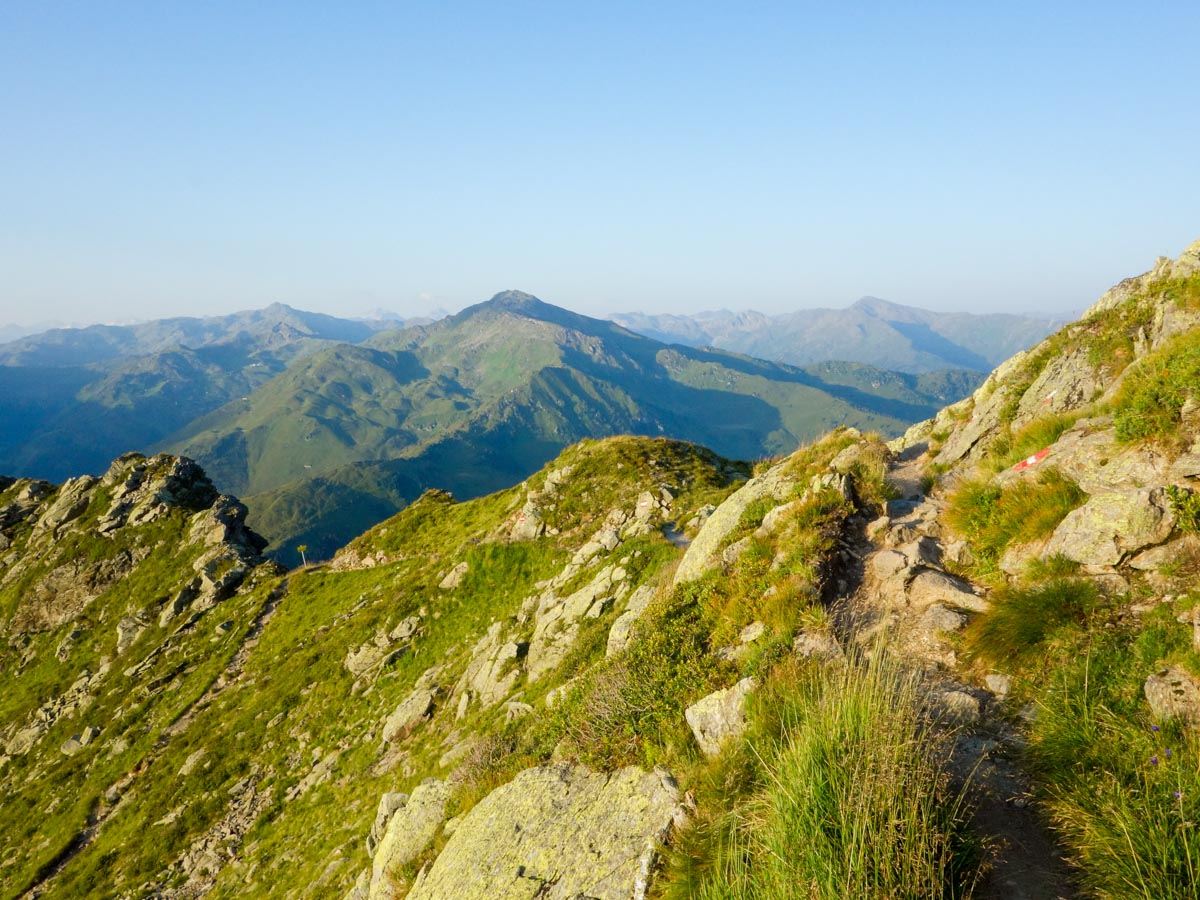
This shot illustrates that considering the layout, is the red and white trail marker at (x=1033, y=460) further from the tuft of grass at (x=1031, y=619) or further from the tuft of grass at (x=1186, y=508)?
the tuft of grass at (x=1031, y=619)

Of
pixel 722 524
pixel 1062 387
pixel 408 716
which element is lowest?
pixel 408 716

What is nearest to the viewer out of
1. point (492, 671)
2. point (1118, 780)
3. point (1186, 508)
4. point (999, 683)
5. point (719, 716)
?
point (1118, 780)

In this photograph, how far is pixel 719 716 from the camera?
805cm

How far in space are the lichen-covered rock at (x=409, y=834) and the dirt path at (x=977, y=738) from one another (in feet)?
30.3

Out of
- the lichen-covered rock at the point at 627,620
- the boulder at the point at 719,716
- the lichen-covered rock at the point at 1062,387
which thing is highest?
the lichen-covered rock at the point at 1062,387

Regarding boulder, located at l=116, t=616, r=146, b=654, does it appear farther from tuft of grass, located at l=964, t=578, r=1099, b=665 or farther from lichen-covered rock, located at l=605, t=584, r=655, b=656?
tuft of grass, located at l=964, t=578, r=1099, b=665

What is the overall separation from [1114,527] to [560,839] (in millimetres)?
9533

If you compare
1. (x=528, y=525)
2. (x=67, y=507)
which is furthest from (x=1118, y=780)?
(x=67, y=507)

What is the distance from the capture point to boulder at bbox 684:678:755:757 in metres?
7.75

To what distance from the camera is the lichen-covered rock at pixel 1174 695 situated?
5566 mm

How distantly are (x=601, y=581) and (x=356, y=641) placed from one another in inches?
752

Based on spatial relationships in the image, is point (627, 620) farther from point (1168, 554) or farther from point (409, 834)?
point (1168, 554)

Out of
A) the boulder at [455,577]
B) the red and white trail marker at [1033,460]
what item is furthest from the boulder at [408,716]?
the red and white trail marker at [1033,460]

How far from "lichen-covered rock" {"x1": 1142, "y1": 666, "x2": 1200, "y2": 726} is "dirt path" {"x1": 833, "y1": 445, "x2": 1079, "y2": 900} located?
140cm
